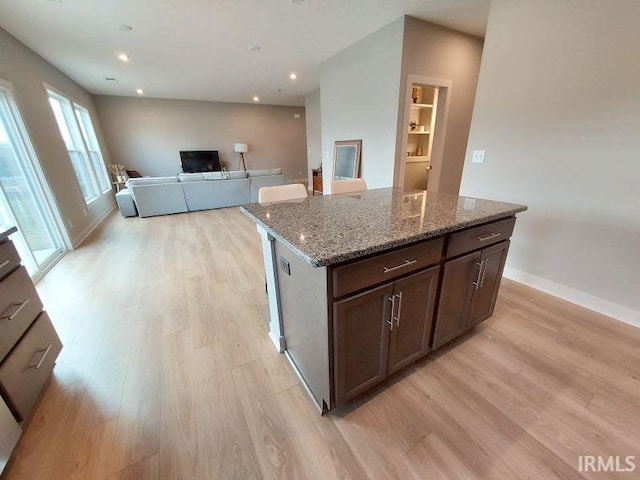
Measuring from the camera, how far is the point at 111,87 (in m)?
5.42

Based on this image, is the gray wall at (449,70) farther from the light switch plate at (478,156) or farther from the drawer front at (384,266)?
the drawer front at (384,266)

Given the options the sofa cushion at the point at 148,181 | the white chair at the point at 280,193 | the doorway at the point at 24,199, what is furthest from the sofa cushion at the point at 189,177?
the white chair at the point at 280,193

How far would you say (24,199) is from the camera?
2992 mm

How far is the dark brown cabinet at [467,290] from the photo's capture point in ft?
4.47

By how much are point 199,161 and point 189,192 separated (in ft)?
9.11

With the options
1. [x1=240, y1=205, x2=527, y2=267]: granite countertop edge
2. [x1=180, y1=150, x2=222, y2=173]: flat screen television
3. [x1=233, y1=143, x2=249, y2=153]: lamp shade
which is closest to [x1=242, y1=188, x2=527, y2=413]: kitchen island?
[x1=240, y1=205, x2=527, y2=267]: granite countertop edge

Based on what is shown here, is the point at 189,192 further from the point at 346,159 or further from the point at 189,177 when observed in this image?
the point at 346,159

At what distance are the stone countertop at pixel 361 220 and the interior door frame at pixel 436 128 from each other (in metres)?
1.52

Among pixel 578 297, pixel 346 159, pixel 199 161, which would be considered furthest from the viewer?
pixel 199 161

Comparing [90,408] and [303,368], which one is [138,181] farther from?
[303,368]

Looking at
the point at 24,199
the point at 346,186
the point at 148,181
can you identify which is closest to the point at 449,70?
the point at 346,186

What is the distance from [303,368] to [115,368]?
3.86 feet

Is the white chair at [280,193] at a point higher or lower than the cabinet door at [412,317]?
higher

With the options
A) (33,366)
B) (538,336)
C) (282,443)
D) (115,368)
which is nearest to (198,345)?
(115,368)
